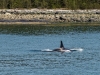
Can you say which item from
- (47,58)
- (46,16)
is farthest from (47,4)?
(47,58)

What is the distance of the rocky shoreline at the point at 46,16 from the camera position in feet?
318

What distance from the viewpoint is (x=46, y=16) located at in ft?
337

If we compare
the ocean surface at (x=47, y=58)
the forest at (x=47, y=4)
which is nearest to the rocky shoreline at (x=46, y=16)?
the forest at (x=47, y=4)

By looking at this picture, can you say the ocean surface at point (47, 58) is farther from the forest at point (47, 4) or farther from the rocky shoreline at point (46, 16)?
the forest at point (47, 4)

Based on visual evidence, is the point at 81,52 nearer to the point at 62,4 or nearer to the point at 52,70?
the point at 52,70

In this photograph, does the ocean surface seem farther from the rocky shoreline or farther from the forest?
the forest

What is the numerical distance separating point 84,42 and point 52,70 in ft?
71.9

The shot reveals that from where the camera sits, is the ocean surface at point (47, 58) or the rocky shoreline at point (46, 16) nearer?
the ocean surface at point (47, 58)

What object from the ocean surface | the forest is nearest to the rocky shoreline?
the forest

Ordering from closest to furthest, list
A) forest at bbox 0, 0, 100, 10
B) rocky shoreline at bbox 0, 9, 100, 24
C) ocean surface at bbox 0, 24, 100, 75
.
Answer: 1. ocean surface at bbox 0, 24, 100, 75
2. rocky shoreline at bbox 0, 9, 100, 24
3. forest at bbox 0, 0, 100, 10

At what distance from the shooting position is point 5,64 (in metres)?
38.3

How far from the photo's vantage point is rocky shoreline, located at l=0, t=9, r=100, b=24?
97012 mm

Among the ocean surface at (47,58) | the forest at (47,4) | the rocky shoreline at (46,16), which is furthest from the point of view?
the forest at (47,4)

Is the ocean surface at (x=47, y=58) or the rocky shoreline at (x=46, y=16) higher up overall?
the ocean surface at (x=47, y=58)
